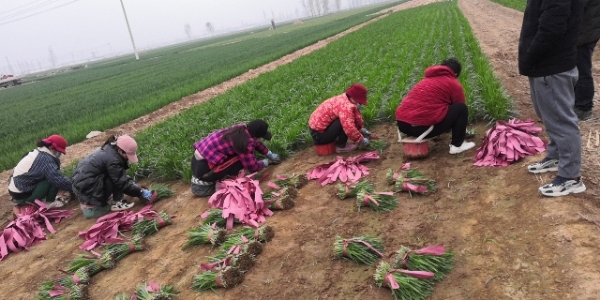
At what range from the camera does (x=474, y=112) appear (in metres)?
5.27

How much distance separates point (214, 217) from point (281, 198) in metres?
0.74

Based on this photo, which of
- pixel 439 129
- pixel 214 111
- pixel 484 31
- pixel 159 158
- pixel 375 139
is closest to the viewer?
pixel 439 129

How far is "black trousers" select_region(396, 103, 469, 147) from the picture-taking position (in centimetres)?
420

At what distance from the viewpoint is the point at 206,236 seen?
Answer: 3621 mm

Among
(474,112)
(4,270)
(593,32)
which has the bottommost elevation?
(4,270)

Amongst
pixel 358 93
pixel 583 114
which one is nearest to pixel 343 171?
pixel 358 93

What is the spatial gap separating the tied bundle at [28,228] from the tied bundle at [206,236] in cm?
231

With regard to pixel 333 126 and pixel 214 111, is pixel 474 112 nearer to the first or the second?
pixel 333 126

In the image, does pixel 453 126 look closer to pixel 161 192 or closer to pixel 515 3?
pixel 161 192

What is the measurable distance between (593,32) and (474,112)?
156cm

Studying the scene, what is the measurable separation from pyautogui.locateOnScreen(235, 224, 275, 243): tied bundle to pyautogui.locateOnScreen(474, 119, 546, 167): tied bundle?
226 cm

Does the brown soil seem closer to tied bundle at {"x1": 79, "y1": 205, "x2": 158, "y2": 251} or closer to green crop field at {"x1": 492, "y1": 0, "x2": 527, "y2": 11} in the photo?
tied bundle at {"x1": 79, "y1": 205, "x2": 158, "y2": 251}

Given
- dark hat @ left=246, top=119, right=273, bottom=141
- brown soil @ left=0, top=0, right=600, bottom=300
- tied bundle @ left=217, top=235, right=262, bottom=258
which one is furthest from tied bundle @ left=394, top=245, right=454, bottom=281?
dark hat @ left=246, top=119, right=273, bottom=141

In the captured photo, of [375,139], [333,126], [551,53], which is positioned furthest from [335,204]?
[551,53]
